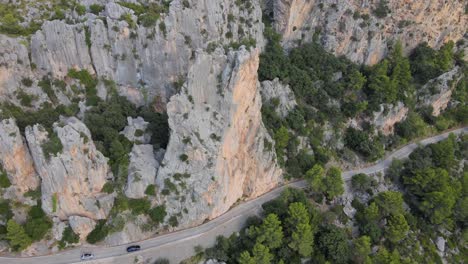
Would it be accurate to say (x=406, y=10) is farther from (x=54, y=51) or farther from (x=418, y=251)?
(x=54, y=51)

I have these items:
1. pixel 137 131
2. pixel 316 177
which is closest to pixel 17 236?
pixel 137 131

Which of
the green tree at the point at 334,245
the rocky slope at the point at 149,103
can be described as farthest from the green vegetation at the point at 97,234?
the green tree at the point at 334,245

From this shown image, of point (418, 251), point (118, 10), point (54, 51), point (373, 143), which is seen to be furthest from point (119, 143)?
point (418, 251)

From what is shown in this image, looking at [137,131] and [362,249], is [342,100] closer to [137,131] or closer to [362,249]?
[362,249]

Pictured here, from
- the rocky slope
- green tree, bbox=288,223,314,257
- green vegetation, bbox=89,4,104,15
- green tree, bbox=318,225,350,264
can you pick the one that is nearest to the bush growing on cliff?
the rocky slope

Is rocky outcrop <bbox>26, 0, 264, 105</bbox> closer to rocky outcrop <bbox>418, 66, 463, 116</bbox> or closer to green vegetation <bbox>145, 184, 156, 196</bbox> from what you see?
green vegetation <bbox>145, 184, 156, 196</bbox>

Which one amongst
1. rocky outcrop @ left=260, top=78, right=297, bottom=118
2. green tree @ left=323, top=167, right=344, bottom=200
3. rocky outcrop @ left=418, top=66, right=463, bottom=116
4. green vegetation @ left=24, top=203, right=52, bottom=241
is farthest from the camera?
rocky outcrop @ left=418, top=66, right=463, bottom=116

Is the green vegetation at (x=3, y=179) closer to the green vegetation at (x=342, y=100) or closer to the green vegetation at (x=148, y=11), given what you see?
the green vegetation at (x=148, y=11)
